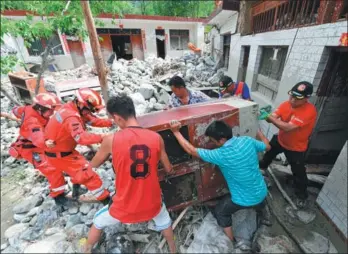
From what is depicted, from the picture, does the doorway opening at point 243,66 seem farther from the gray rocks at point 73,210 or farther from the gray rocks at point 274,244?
the gray rocks at point 73,210

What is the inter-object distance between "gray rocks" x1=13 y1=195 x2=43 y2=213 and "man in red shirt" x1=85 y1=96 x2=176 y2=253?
1.98m

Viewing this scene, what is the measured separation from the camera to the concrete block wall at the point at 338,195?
1999mm

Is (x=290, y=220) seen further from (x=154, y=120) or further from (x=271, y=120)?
(x=154, y=120)

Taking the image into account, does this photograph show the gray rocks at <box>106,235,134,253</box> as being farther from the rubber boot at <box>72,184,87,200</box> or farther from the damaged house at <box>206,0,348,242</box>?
the damaged house at <box>206,0,348,242</box>

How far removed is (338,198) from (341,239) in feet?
1.43

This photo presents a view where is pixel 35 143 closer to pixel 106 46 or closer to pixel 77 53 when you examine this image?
pixel 77 53

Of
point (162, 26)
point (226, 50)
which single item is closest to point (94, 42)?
point (226, 50)

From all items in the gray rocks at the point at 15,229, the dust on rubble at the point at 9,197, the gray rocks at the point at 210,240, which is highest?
the gray rocks at the point at 210,240

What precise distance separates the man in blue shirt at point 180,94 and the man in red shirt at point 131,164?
4.64ft

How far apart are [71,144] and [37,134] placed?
1.72 feet

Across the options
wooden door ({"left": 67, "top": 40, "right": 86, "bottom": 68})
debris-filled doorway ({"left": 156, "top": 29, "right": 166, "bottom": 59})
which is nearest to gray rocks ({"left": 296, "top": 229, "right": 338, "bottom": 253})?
wooden door ({"left": 67, "top": 40, "right": 86, "bottom": 68})

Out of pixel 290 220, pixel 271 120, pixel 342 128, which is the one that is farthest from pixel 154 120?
pixel 342 128

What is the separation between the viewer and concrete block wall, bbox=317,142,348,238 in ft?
6.56

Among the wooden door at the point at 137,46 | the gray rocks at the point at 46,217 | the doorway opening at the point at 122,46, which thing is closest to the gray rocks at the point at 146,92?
the gray rocks at the point at 46,217
